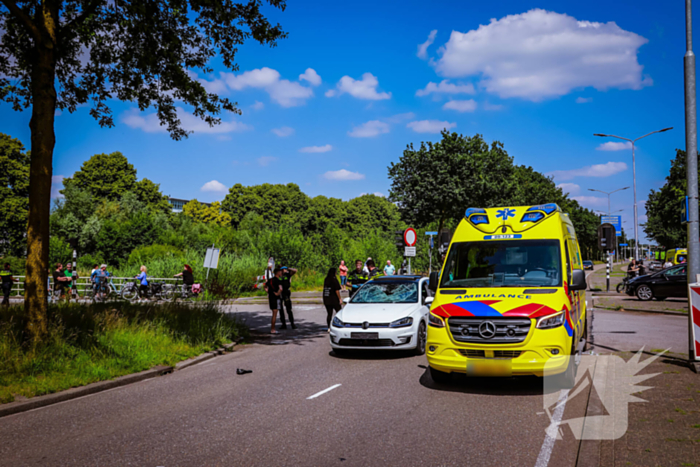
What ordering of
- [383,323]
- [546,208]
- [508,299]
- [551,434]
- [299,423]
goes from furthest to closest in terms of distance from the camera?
1. [383,323]
2. [546,208]
3. [508,299]
4. [299,423]
5. [551,434]

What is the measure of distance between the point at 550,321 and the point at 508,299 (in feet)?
1.90

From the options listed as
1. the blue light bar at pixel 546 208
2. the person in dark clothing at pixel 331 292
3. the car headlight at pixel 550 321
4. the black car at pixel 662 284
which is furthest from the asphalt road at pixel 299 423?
the black car at pixel 662 284

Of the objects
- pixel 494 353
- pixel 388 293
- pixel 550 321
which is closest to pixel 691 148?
pixel 550 321

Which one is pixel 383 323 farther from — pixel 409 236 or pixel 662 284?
pixel 662 284

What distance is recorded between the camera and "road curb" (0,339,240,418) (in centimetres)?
679

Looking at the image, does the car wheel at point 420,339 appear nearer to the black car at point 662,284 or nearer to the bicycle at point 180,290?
the bicycle at point 180,290

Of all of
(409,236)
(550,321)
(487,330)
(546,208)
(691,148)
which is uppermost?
(691,148)

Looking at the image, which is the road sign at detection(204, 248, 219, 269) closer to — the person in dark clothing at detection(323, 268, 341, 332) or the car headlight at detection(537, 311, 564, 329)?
the person in dark clothing at detection(323, 268, 341, 332)

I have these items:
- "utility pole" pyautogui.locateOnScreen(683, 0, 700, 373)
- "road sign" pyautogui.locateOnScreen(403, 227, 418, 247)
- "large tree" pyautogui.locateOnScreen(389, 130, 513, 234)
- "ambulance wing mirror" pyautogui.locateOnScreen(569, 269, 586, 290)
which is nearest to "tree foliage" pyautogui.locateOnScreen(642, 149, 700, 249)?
"large tree" pyautogui.locateOnScreen(389, 130, 513, 234)

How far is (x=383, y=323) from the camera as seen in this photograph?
33.2 ft

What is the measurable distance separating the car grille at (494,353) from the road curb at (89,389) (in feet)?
17.0

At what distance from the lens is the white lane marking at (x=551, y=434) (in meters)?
4.69

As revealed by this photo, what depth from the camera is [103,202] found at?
56.0 m
